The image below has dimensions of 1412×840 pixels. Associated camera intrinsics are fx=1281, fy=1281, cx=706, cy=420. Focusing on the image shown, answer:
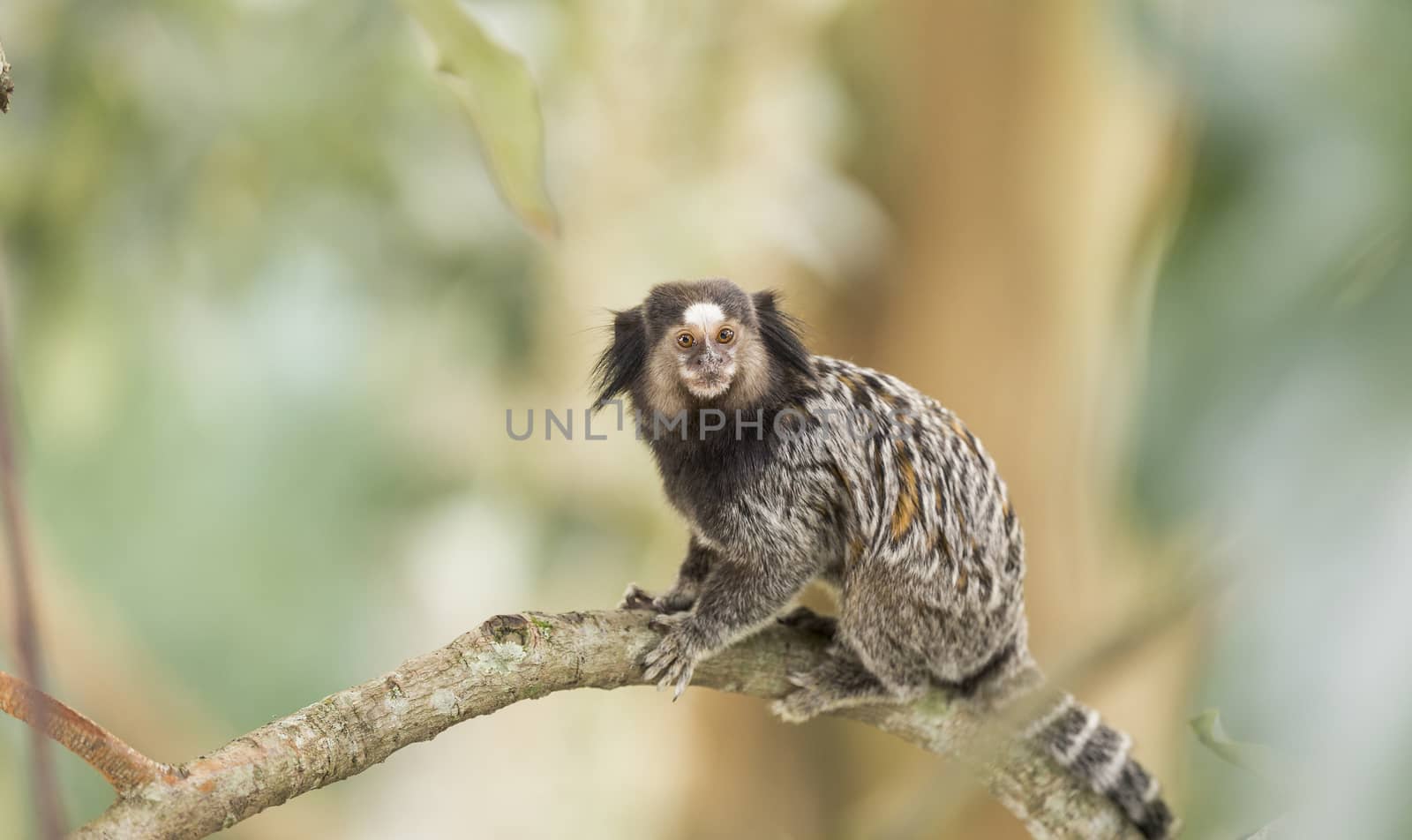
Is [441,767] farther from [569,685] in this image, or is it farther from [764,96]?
[569,685]

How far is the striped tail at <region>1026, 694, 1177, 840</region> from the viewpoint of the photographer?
2.02 m

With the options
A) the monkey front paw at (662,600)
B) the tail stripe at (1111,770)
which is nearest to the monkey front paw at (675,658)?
the monkey front paw at (662,600)

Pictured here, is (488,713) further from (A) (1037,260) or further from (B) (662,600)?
(A) (1037,260)

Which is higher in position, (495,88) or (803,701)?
(495,88)

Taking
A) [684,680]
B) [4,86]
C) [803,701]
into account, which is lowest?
[803,701]

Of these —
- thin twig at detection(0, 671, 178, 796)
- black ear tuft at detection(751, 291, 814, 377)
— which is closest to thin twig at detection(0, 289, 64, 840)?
thin twig at detection(0, 671, 178, 796)

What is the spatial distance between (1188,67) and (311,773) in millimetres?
1072

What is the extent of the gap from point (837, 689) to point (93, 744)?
117cm

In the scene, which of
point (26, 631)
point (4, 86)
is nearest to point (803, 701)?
point (4, 86)

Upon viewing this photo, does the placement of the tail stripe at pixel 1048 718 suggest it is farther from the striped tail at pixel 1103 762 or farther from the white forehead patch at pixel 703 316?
the white forehead patch at pixel 703 316

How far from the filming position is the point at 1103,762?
2016mm

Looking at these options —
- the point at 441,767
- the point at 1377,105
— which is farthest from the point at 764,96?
the point at 1377,105

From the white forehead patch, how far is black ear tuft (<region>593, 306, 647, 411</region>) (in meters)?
0.10

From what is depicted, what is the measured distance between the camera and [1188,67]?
1.03 meters
